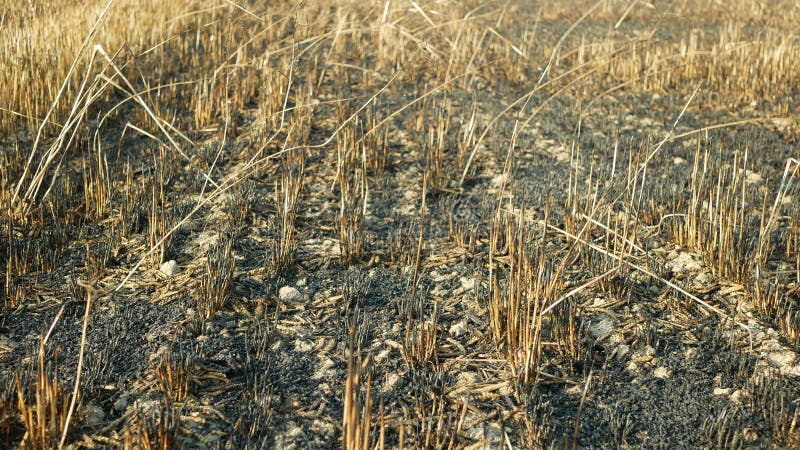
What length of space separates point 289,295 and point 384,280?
436mm

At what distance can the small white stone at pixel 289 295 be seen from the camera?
2826 millimetres

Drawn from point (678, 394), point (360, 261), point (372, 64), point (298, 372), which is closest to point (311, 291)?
point (360, 261)

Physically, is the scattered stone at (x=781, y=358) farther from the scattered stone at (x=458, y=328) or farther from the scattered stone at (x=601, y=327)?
the scattered stone at (x=458, y=328)

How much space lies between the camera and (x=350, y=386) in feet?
5.11

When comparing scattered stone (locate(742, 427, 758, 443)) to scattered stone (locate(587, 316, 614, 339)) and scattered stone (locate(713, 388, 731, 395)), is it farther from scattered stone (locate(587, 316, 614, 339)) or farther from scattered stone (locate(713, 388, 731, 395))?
scattered stone (locate(587, 316, 614, 339))

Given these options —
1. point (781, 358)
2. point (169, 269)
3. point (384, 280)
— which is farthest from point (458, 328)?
point (169, 269)

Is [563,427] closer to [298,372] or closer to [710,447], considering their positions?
[710,447]

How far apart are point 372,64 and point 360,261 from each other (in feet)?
12.2

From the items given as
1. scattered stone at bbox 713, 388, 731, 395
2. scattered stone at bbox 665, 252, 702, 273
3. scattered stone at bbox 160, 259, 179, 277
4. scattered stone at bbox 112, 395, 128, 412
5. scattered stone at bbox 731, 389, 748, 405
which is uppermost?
scattered stone at bbox 665, 252, 702, 273

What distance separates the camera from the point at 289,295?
9.30 ft

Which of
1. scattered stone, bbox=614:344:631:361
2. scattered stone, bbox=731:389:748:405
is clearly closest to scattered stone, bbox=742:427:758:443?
scattered stone, bbox=731:389:748:405

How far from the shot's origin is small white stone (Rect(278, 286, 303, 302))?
2826 millimetres

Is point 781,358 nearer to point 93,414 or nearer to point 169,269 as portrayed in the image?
point 93,414

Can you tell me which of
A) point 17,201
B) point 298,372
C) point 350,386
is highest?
point 350,386
